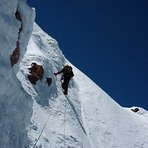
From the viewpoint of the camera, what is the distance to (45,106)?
2367cm

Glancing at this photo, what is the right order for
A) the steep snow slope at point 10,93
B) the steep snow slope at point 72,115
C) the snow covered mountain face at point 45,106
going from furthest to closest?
the steep snow slope at point 72,115, the snow covered mountain face at point 45,106, the steep snow slope at point 10,93

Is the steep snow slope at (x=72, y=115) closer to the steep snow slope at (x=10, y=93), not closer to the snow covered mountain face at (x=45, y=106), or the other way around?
the snow covered mountain face at (x=45, y=106)

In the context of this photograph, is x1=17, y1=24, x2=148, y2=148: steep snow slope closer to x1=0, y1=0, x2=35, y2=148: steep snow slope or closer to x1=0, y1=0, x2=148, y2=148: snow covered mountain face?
x1=0, y1=0, x2=148, y2=148: snow covered mountain face

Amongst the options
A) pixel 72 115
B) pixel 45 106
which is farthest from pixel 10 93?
pixel 72 115

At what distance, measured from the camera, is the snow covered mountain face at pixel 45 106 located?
14.7 meters

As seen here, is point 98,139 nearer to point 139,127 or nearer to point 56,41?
point 139,127

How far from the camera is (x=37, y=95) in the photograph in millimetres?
23531

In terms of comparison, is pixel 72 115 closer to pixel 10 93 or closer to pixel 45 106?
pixel 45 106

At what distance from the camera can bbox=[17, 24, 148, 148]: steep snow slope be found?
859 inches

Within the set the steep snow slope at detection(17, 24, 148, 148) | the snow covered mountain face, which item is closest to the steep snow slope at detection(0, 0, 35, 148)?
the snow covered mountain face

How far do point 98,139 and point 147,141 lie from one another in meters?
6.09

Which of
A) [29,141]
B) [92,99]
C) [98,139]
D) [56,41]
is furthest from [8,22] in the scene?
[56,41]

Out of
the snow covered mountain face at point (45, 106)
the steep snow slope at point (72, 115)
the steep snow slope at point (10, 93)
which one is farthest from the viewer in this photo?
the steep snow slope at point (72, 115)

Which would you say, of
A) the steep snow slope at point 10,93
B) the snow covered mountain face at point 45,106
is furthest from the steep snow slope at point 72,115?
the steep snow slope at point 10,93
